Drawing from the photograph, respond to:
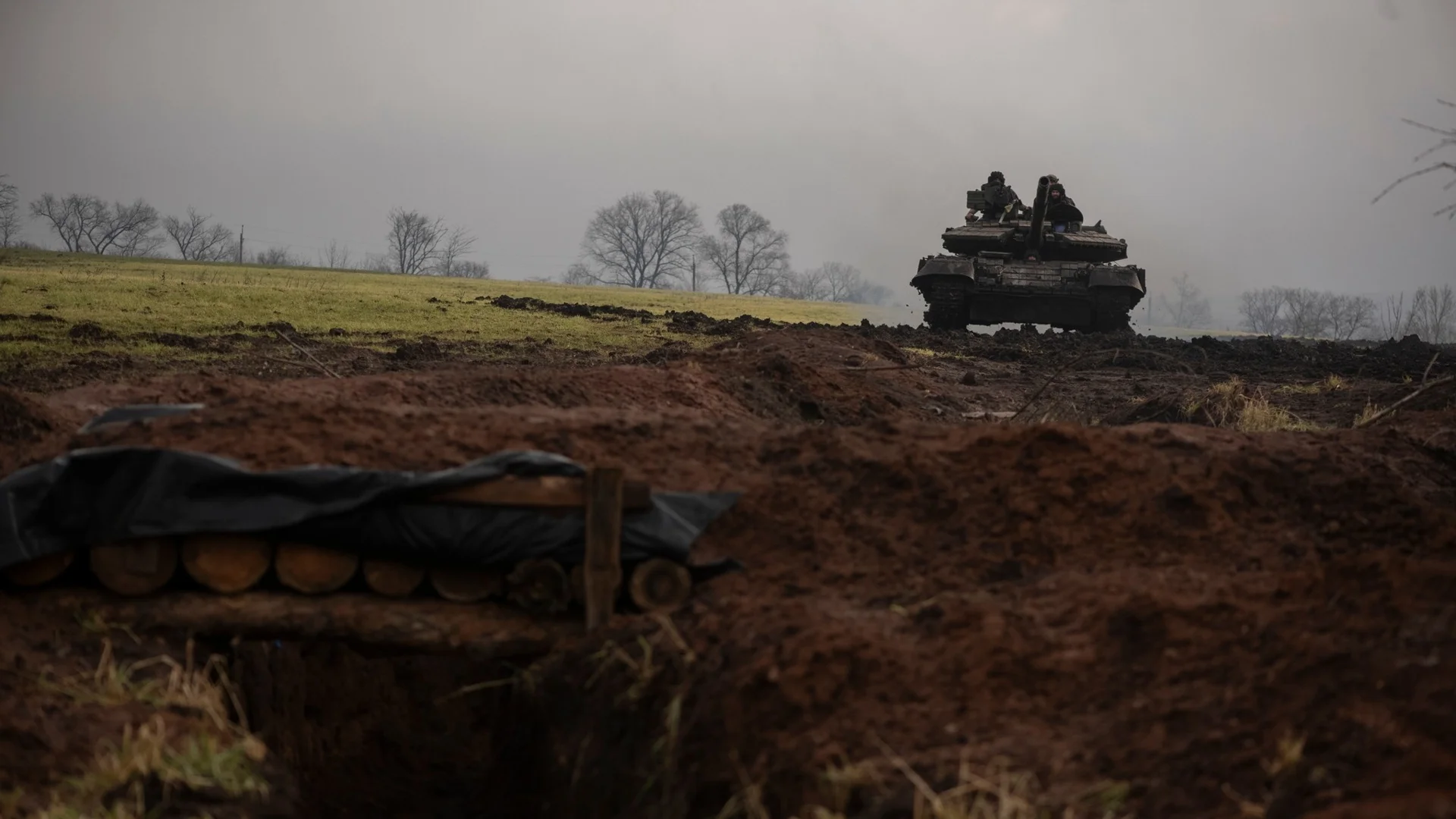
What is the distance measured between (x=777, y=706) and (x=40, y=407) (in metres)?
5.62

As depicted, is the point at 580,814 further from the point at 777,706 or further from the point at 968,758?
the point at 968,758

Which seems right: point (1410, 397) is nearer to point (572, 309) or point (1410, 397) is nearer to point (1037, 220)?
point (1037, 220)

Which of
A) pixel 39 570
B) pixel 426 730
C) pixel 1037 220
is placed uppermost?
pixel 1037 220

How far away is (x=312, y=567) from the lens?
5.25 metres

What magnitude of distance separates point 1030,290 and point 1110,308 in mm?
1377

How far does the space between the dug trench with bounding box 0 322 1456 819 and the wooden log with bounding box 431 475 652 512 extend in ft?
1.50

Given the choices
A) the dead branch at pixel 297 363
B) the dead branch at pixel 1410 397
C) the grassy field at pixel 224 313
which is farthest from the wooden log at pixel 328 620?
the grassy field at pixel 224 313

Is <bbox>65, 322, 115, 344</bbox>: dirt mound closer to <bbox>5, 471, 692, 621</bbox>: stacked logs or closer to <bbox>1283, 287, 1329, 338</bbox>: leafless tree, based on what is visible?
<bbox>5, 471, 692, 621</bbox>: stacked logs

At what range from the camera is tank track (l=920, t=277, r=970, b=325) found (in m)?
21.3

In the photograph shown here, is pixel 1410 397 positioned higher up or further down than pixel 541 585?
higher up

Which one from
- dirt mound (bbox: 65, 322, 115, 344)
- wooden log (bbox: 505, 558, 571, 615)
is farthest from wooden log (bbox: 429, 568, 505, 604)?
dirt mound (bbox: 65, 322, 115, 344)

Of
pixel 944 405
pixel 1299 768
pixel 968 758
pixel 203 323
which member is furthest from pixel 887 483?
pixel 203 323

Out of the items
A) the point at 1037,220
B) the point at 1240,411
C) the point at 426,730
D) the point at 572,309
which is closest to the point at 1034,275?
the point at 1037,220

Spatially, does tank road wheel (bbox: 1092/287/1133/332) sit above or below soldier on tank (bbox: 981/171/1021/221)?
below
